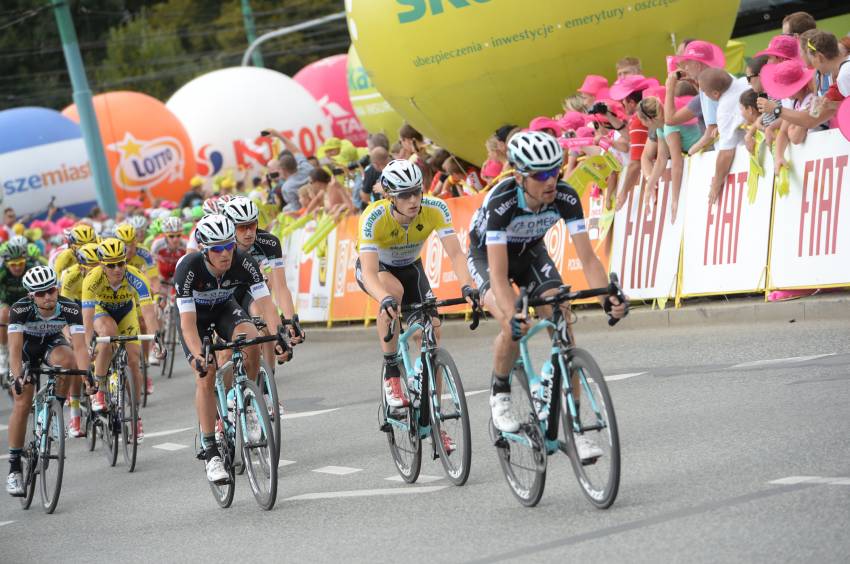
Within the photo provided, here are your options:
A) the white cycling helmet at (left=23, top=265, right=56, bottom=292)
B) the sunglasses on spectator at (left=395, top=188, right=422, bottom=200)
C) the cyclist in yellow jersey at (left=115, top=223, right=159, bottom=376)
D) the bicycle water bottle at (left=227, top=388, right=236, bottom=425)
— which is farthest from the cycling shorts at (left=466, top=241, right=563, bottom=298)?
the cyclist in yellow jersey at (left=115, top=223, right=159, bottom=376)

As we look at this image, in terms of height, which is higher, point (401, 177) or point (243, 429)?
point (401, 177)

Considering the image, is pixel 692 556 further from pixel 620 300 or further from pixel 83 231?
pixel 83 231

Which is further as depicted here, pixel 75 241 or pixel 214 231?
pixel 75 241

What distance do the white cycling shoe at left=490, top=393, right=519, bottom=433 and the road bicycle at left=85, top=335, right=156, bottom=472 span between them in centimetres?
515

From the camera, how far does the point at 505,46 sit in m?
18.1

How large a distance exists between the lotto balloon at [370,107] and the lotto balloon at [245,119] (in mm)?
9283

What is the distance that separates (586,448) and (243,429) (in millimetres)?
3003

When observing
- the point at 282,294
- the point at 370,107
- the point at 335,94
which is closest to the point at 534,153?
the point at 282,294

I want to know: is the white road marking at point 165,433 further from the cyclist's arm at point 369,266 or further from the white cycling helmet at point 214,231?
the cyclist's arm at point 369,266

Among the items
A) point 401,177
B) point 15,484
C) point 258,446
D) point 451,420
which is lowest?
point 15,484

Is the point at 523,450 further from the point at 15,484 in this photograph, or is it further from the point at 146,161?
the point at 146,161

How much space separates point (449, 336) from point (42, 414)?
7.35m

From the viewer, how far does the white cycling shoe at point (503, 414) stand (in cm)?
781

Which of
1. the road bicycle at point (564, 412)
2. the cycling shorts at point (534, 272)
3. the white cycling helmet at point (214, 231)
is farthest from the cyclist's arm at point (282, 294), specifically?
the road bicycle at point (564, 412)
